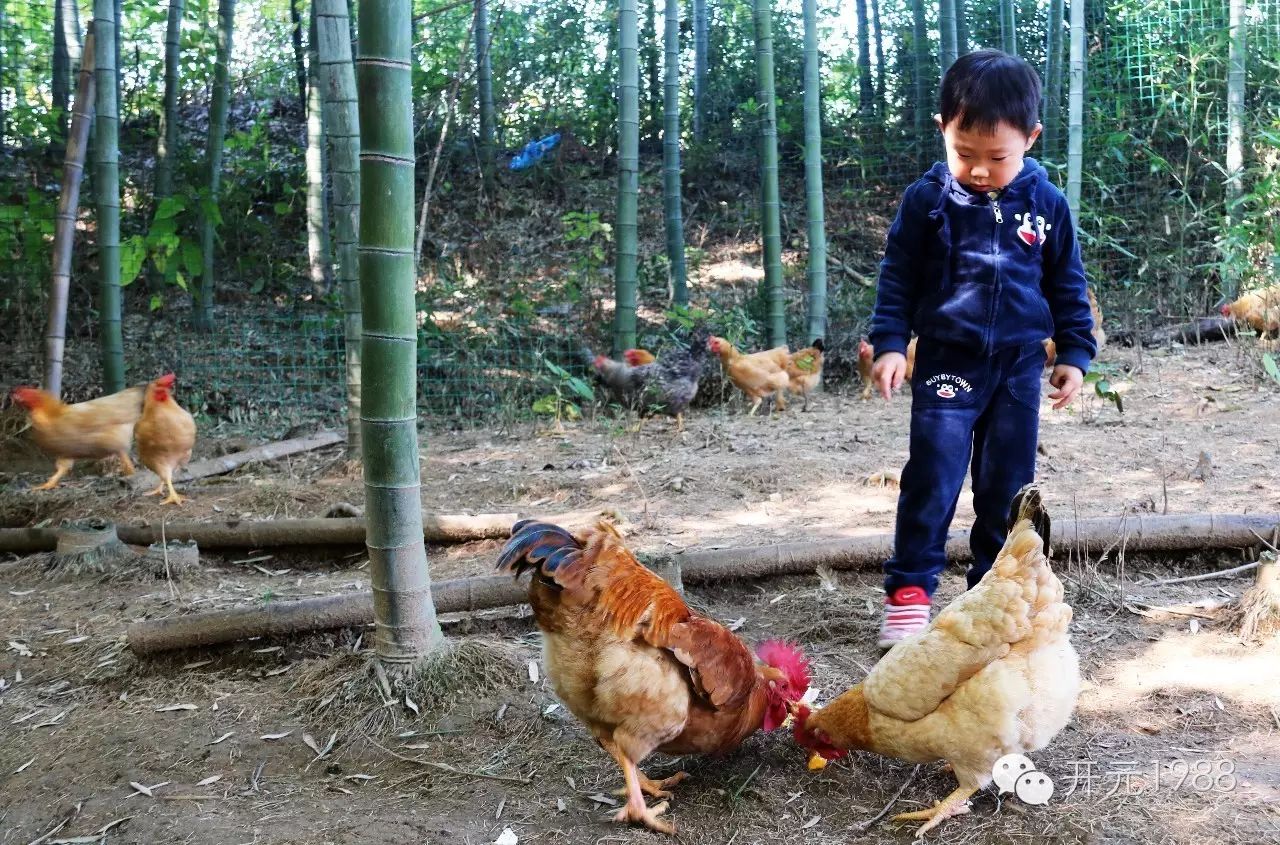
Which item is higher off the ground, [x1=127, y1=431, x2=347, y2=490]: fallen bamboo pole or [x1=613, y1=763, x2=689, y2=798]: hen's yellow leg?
[x1=127, y1=431, x2=347, y2=490]: fallen bamboo pole

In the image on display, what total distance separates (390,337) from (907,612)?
1.73 m

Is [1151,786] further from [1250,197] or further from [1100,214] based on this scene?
[1100,214]

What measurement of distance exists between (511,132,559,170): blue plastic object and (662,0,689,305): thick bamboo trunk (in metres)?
3.23

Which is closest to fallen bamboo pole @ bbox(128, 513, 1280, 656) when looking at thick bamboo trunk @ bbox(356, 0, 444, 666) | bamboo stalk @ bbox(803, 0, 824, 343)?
thick bamboo trunk @ bbox(356, 0, 444, 666)

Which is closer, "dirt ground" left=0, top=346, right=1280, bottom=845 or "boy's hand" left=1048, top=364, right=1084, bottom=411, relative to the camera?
"dirt ground" left=0, top=346, right=1280, bottom=845

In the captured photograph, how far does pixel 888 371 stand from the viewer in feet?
9.40

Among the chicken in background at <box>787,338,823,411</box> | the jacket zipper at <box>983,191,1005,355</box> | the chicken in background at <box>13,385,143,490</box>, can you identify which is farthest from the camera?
the chicken in background at <box>787,338,823,411</box>

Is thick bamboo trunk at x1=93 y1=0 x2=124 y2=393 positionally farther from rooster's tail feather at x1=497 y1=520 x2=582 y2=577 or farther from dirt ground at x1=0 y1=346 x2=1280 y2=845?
rooster's tail feather at x1=497 y1=520 x2=582 y2=577

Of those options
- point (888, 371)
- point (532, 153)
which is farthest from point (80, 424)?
point (532, 153)

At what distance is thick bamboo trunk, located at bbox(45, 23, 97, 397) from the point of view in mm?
5523

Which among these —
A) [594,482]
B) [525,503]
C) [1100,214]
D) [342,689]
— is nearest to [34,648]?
[342,689]

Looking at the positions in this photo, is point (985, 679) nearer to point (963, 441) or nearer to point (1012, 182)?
point (963, 441)

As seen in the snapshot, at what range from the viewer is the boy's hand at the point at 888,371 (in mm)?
2848

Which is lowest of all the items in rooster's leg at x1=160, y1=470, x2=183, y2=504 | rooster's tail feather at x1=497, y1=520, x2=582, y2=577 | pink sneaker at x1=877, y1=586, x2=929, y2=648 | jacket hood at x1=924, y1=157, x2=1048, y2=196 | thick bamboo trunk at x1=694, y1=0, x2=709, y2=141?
pink sneaker at x1=877, y1=586, x2=929, y2=648
